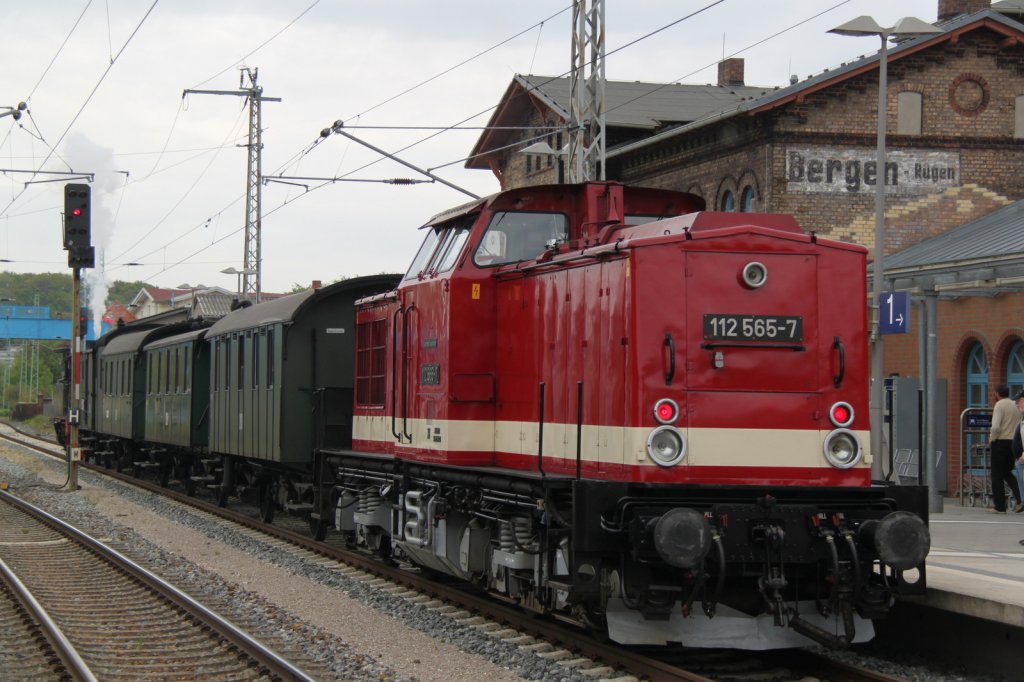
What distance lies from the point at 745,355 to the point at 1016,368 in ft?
46.9

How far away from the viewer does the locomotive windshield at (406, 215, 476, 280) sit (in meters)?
10.5

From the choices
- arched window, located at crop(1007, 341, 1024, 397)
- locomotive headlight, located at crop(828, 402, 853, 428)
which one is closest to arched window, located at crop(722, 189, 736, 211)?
arched window, located at crop(1007, 341, 1024, 397)

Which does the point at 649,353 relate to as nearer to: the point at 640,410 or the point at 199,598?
the point at 640,410

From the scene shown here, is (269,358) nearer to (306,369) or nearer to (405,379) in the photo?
(306,369)

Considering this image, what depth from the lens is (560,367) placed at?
9.40m

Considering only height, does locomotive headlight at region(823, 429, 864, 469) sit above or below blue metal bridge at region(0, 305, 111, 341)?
below

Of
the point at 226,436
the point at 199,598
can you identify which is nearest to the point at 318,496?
the point at 199,598

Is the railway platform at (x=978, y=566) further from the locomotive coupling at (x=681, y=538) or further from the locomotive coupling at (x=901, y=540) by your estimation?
the locomotive coupling at (x=681, y=538)

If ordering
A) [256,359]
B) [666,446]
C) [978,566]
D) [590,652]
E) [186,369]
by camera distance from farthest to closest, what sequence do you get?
1. [186,369]
2. [256,359]
3. [978,566]
4. [590,652]
5. [666,446]

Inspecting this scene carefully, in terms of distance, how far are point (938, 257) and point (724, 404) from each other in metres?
16.4

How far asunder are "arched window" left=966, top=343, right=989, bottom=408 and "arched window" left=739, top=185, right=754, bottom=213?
7230 mm

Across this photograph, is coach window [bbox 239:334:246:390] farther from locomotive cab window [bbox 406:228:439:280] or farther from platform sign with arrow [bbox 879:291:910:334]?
platform sign with arrow [bbox 879:291:910:334]

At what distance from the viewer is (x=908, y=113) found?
28.0m

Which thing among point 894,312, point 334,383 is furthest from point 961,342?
point 334,383
